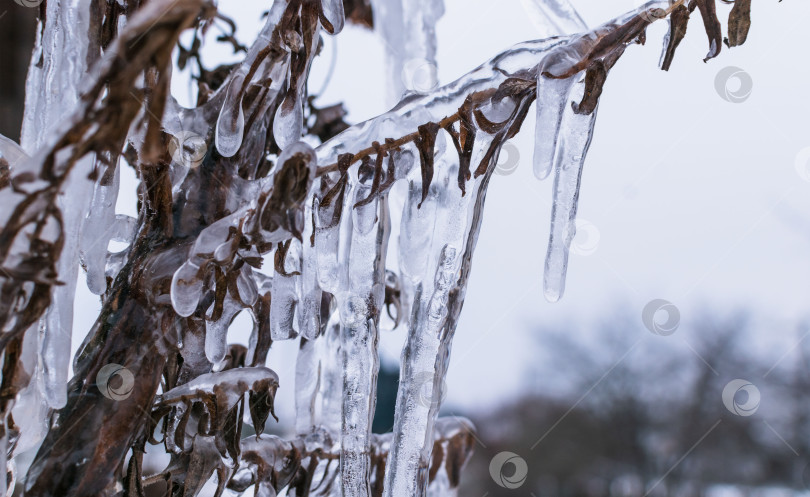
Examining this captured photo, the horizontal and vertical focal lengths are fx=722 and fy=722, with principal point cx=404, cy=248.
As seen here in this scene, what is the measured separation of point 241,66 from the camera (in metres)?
1.07

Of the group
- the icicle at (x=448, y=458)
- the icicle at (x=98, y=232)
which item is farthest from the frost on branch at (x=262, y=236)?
the icicle at (x=448, y=458)

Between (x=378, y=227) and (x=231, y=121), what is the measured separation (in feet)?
0.86

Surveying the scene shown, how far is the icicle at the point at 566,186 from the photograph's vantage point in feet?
3.11

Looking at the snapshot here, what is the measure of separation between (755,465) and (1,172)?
13.2 m

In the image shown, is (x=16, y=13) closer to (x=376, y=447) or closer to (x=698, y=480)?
(x=376, y=447)

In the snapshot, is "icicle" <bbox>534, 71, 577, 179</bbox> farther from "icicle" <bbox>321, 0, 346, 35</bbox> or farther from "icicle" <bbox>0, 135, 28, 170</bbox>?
"icicle" <bbox>0, 135, 28, 170</bbox>

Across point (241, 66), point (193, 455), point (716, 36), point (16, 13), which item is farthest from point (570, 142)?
point (16, 13)

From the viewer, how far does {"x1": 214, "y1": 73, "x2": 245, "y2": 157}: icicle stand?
104 centimetres

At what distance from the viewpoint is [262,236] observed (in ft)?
2.70

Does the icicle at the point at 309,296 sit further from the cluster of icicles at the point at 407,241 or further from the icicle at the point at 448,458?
the icicle at the point at 448,458

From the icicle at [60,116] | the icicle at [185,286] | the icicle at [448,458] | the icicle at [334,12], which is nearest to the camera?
the icicle at [60,116]

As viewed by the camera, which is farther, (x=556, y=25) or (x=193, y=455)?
(x=556, y=25)

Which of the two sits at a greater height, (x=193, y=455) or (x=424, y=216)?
(x=424, y=216)

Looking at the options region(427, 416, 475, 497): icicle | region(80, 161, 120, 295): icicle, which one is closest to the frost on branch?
region(80, 161, 120, 295): icicle
